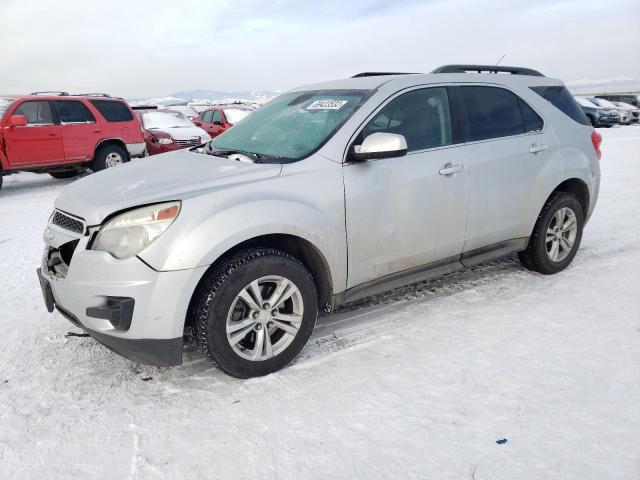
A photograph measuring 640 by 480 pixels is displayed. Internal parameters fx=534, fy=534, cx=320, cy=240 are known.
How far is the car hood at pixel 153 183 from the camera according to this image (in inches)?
109

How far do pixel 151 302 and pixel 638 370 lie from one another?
265 centimetres

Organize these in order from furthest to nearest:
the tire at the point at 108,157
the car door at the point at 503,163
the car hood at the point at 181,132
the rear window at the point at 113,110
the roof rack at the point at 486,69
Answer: the car hood at the point at 181,132 → the rear window at the point at 113,110 → the tire at the point at 108,157 → the roof rack at the point at 486,69 → the car door at the point at 503,163

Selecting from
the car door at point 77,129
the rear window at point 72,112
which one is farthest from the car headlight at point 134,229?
the rear window at point 72,112

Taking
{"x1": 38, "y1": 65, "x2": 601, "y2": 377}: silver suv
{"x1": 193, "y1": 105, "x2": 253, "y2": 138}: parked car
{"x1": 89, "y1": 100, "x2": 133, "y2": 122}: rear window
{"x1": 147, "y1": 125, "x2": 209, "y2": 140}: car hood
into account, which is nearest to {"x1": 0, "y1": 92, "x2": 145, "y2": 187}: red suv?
{"x1": 89, "y1": 100, "x2": 133, "y2": 122}: rear window

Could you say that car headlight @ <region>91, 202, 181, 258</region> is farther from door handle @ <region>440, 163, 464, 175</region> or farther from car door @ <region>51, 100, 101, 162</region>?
car door @ <region>51, 100, 101, 162</region>

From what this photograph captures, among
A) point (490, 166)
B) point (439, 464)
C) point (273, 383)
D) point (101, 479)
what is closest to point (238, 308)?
point (273, 383)

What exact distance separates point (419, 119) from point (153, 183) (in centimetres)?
182

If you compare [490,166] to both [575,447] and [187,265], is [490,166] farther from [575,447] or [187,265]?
[187,265]

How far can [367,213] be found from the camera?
3256 millimetres

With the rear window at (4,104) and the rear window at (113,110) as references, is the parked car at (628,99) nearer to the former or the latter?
the rear window at (113,110)

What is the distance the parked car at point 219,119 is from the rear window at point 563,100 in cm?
1220

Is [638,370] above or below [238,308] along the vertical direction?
below

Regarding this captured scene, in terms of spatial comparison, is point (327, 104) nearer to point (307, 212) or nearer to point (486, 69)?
point (307, 212)

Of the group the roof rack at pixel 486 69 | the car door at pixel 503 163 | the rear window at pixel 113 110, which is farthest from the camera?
the rear window at pixel 113 110
